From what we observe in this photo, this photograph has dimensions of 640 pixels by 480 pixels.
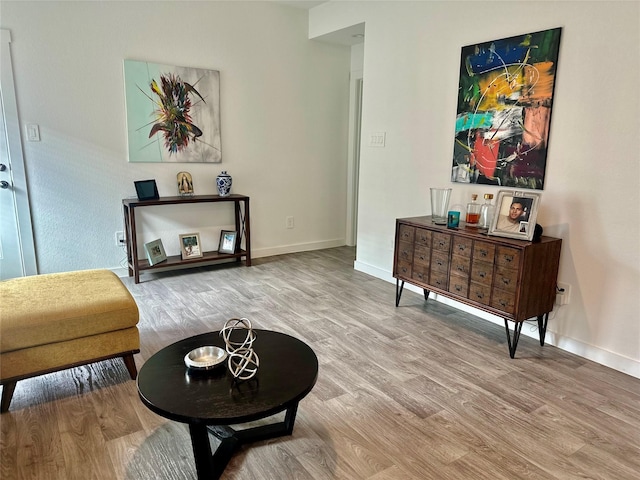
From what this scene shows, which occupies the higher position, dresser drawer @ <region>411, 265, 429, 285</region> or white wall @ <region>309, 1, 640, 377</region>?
white wall @ <region>309, 1, 640, 377</region>

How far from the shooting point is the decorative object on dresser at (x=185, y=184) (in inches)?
164

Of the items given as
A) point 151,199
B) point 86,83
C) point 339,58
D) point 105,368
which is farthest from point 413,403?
point 339,58

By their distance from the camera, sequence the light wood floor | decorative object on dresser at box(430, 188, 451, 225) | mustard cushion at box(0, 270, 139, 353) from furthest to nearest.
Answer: decorative object on dresser at box(430, 188, 451, 225)
mustard cushion at box(0, 270, 139, 353)
the light wood floor

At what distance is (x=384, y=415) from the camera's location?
2.03 meters

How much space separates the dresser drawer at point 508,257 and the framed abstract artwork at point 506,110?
0.56 metres

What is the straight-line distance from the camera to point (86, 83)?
145 inches

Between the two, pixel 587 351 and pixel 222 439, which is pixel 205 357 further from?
pixel 587 351

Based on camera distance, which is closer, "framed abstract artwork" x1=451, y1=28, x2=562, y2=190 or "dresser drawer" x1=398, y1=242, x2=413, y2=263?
"framed abstract artwork" x1=451, y1=28, x2=562, y2=190

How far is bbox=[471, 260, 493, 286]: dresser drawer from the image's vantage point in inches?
106

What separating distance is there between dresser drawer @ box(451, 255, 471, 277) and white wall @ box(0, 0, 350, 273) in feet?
8.19

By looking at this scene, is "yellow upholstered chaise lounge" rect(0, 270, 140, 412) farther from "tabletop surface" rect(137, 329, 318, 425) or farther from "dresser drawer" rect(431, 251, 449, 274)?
"dresser drawer" rect(431, 251, 449, 274)

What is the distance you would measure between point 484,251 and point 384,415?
4.07 feet

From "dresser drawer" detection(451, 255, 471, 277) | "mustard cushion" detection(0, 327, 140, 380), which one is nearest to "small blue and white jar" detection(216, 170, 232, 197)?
"mustard cushion" detection(0, 327, 140, 380)

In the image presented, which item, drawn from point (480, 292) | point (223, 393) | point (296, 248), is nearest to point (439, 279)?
point (480, 292)
